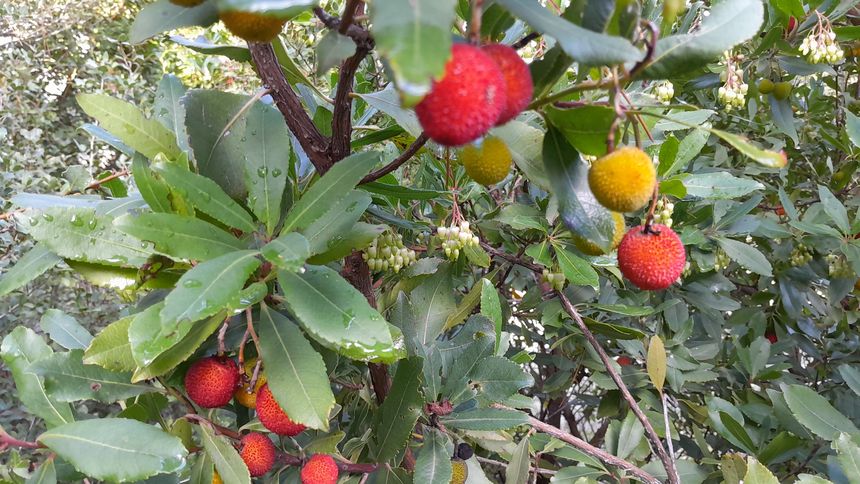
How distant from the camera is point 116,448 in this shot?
0.70 m

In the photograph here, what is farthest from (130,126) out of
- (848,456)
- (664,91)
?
(848,456)

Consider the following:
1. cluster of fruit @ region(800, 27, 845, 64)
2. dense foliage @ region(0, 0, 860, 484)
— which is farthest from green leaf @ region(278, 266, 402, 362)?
cluster of fruit @ region(800, 27, 845, 64)

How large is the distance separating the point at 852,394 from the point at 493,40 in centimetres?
181

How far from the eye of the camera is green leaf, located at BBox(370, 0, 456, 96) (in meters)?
0.28

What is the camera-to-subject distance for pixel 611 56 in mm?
397

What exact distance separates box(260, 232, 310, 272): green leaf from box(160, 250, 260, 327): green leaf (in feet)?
0.10

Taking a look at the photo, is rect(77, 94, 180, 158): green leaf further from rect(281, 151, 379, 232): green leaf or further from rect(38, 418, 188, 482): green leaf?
rect(38, 418, 188, 482): green leaf

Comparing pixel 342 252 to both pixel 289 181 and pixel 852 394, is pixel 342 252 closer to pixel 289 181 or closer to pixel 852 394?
pixel 289 181

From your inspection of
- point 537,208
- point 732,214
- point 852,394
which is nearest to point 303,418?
point 537,208

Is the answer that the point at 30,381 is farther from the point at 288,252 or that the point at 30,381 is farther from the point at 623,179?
the point at 623,179

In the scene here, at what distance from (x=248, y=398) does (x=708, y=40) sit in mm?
696

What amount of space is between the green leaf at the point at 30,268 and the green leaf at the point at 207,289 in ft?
0.89

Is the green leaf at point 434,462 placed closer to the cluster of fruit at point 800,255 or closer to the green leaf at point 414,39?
the green leaf at point 414,39

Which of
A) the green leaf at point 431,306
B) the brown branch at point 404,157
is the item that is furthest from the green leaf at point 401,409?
the brown branch at point 404,157
